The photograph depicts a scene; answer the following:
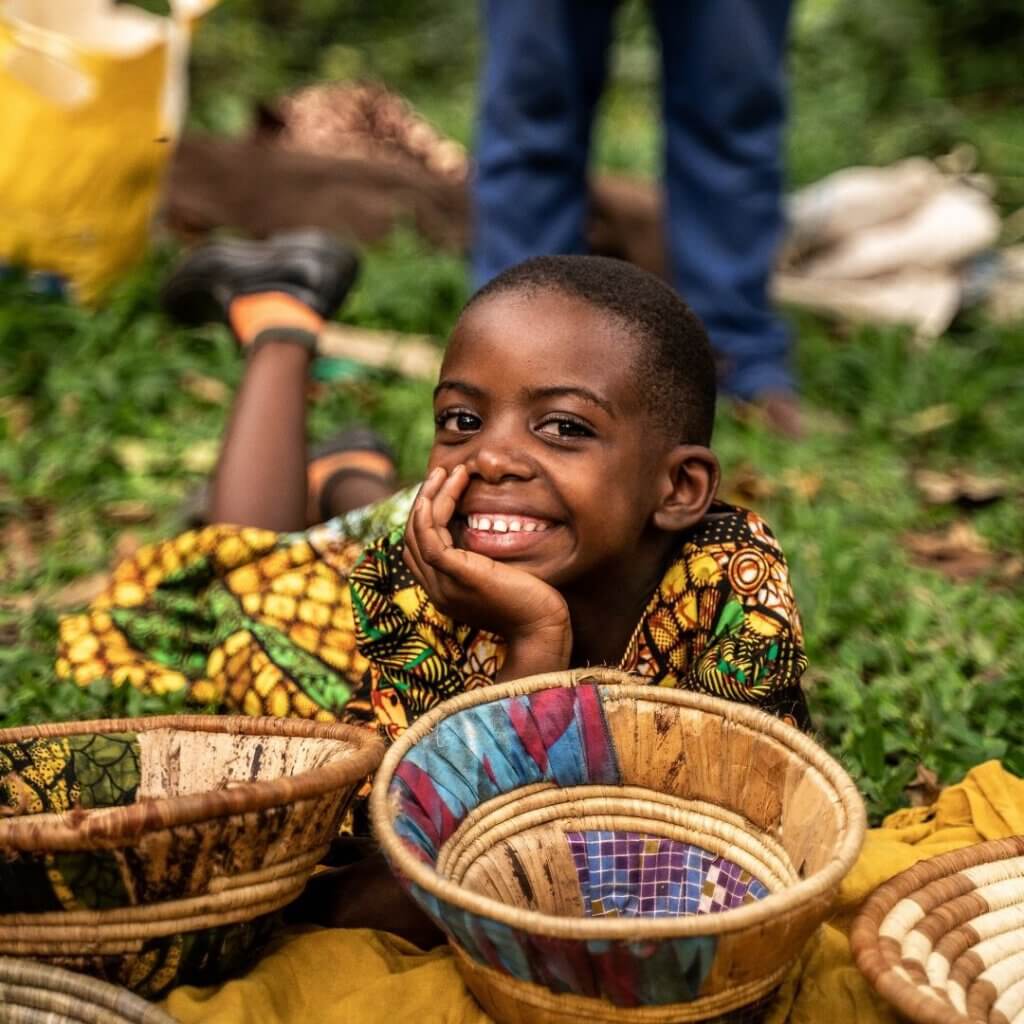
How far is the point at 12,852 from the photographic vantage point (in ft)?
5.35

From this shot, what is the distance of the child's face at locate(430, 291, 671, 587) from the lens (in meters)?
2.12

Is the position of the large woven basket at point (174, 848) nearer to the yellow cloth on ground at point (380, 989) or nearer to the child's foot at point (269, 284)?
the yellow cloth on ground at point (380, 989)

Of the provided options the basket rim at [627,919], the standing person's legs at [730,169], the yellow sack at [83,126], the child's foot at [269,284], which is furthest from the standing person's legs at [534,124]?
the basket rim at [627,919]

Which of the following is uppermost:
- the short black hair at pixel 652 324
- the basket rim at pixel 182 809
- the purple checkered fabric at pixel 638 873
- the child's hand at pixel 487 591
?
the short black hair at pixel 652 324

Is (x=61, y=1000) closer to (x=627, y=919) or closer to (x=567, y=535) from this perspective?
(x=627, y=919)

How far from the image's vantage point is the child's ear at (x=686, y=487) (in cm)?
225

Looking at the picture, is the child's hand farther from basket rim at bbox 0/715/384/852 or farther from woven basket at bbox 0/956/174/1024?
woven basket at bbox 0/956/174/1024

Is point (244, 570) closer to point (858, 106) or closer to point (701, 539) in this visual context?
point (701, 539)

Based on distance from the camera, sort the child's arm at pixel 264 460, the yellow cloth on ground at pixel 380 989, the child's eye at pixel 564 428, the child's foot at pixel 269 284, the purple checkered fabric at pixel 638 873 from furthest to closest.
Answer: the child's foot at pixel 269 284
the child's arm at pixel 264 460
the child's eye at pixel 564 428
the purple checkered fabric at pixel 638 873
the yellow cloth on ground at pixel 380 989

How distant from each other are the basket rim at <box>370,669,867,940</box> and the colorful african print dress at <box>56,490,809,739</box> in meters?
0.17

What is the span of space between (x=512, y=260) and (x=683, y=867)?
2420mm

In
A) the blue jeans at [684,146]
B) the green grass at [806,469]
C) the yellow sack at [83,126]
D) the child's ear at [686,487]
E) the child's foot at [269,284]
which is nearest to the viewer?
the child's ear at [686,487]

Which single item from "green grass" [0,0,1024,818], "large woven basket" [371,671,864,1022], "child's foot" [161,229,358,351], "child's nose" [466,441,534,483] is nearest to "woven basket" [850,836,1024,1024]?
"large woven basket" [371,671,864,1022]

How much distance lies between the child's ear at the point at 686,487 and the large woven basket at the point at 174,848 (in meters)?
0.62
